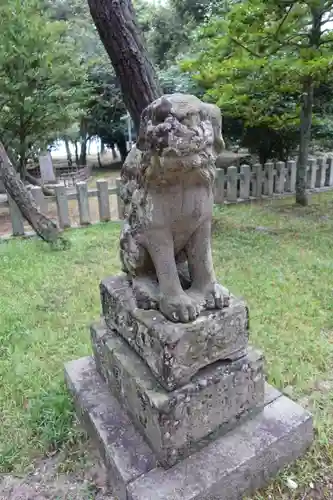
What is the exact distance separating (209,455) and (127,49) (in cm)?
309

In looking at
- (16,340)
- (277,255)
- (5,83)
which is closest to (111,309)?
(16,340)

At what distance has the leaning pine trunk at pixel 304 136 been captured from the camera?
5.93 meters

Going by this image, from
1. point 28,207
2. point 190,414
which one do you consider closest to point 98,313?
point 190,414

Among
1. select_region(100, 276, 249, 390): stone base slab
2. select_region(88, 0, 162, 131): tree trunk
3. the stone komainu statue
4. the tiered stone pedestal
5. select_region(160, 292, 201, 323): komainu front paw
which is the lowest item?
the tiered stone pedestal

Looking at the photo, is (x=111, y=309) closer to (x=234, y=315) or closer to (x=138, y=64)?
(x=234, y=315)

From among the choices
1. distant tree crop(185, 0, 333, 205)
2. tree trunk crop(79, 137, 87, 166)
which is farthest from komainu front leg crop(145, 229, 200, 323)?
tree trunk crop(79, 137, 87, 166)

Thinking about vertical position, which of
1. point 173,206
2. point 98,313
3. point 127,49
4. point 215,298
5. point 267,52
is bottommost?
point 98,313

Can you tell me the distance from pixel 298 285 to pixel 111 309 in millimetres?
2072

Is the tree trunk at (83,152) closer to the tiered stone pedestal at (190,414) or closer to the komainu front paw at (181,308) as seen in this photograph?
the tiered stone pedestal at (190,414)

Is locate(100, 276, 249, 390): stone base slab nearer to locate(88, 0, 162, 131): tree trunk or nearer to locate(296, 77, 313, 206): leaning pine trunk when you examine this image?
locate(88, 0, 162, 131): tree trunk

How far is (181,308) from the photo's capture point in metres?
1.50

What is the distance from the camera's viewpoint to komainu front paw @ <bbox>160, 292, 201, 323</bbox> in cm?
151

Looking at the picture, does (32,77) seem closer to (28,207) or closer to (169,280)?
(28,207)

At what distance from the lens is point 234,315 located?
5.33 feet
